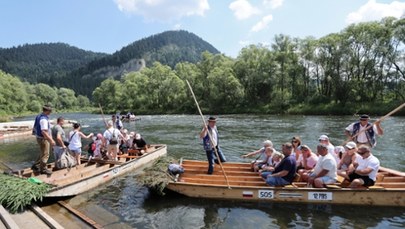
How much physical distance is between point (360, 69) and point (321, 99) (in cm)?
826

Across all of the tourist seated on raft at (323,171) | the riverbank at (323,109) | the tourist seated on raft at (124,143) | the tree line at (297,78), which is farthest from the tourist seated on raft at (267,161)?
the tree line at (297,78)

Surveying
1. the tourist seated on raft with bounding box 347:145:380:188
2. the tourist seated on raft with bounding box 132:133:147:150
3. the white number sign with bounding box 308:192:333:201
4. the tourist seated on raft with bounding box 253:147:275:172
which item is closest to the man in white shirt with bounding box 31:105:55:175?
the tourist seated on raft with bounding box 132:133:147:150

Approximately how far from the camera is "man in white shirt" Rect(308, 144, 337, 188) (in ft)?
32.2

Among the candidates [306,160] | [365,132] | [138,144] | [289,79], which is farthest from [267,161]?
[289,79]

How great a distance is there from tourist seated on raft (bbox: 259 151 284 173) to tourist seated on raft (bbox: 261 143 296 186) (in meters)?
0.71

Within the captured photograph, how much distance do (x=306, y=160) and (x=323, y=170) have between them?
3.26 feet

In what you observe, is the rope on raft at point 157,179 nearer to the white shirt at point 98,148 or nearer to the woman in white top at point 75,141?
the woman in white top at point 75,141

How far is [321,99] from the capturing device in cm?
5959

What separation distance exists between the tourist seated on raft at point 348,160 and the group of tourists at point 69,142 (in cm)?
923

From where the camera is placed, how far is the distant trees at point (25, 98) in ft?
267

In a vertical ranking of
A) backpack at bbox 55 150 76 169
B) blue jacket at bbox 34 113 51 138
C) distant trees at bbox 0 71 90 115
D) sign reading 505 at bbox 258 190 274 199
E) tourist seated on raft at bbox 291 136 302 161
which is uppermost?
distant trees at bbox 0 71 90 115

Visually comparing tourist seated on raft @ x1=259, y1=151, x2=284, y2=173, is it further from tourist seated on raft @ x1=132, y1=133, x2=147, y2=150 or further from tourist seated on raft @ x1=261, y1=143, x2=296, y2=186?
tourist seated on raft @ x1=132, y1=133, x2=147, y2=150

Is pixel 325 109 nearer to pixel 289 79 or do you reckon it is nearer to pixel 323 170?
pixel 289 79

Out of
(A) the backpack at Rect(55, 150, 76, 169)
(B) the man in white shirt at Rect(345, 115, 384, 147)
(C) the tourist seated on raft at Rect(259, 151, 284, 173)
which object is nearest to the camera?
(C) the tourist seated on raft at Rect(259, 151, 284, 173)
